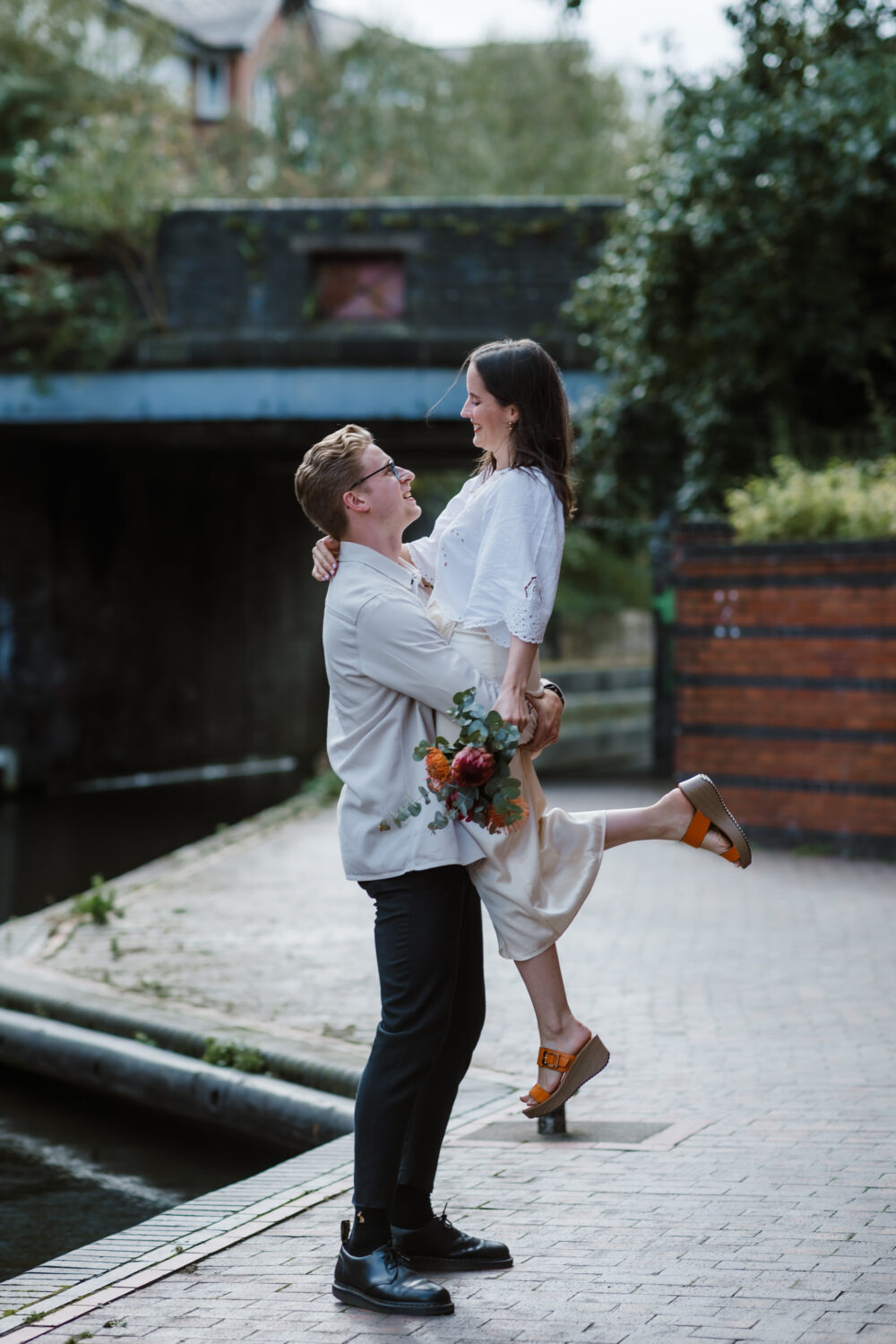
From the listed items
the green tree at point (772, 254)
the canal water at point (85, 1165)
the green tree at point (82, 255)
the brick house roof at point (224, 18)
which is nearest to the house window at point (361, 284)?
the green tree at point (82, 255)

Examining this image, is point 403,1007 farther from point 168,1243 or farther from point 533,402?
point 533,402

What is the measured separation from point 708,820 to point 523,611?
2.41ft

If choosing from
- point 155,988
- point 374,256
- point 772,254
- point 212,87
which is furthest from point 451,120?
point 155,988

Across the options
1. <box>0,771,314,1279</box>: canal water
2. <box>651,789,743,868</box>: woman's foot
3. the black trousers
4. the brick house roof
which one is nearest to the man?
the black trousers

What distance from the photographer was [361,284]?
1742 cm

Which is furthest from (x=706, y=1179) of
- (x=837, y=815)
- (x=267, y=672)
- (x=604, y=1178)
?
(x=267, y=672)

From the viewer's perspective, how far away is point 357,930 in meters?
8.28

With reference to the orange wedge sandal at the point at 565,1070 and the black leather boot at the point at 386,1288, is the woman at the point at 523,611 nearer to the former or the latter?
the orange wedge sandal at the point at 565,1070

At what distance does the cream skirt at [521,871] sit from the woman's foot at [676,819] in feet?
0.73

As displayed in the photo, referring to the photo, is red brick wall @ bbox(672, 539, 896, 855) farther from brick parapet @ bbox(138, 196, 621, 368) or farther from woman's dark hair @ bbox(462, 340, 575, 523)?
woman's dark hair @ bbox(462, 340, 575, 523)

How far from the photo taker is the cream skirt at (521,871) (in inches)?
139

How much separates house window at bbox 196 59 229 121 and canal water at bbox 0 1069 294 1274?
45085 millimetres

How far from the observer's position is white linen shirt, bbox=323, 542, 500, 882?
11.4 feet

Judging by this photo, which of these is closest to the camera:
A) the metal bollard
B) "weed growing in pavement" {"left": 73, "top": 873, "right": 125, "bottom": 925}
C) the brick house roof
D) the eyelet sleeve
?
the eyelet sleeve
